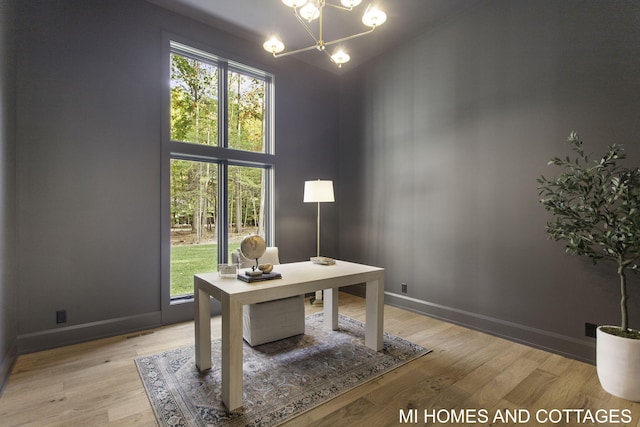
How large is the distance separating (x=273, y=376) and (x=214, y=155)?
2.37m

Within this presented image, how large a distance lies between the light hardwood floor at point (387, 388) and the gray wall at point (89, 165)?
0.36 metres

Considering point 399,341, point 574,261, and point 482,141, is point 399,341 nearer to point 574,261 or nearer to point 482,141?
point 574,261

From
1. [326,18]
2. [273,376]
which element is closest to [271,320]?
[273,376]

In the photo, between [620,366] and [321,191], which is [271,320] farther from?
[620,366]

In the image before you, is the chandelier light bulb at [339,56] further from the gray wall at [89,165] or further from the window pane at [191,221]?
the window pane at [191,221]

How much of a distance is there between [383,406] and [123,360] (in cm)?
197

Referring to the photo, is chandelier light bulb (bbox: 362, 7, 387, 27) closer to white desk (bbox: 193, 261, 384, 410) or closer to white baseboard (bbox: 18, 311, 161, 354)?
white desk (bbox: 193, 261, 384, 410)

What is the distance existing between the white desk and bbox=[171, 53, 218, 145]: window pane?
5.91 ft

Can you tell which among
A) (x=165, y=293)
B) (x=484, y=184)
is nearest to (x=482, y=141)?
(x=484, y=184)

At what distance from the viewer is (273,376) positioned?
85.0 inches

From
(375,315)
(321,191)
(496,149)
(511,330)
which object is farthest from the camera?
(321,191)

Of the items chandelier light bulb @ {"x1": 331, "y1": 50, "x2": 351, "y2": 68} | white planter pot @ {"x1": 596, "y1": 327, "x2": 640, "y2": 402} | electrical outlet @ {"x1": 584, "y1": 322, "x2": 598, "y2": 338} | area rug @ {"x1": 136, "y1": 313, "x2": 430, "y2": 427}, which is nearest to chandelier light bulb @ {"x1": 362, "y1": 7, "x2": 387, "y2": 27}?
chandelier light bulb @ {"x1": 331, "y1": 50, "x2": 351, "y2": 68}

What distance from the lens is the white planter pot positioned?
188 cm

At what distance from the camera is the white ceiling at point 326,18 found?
10.1 feet
